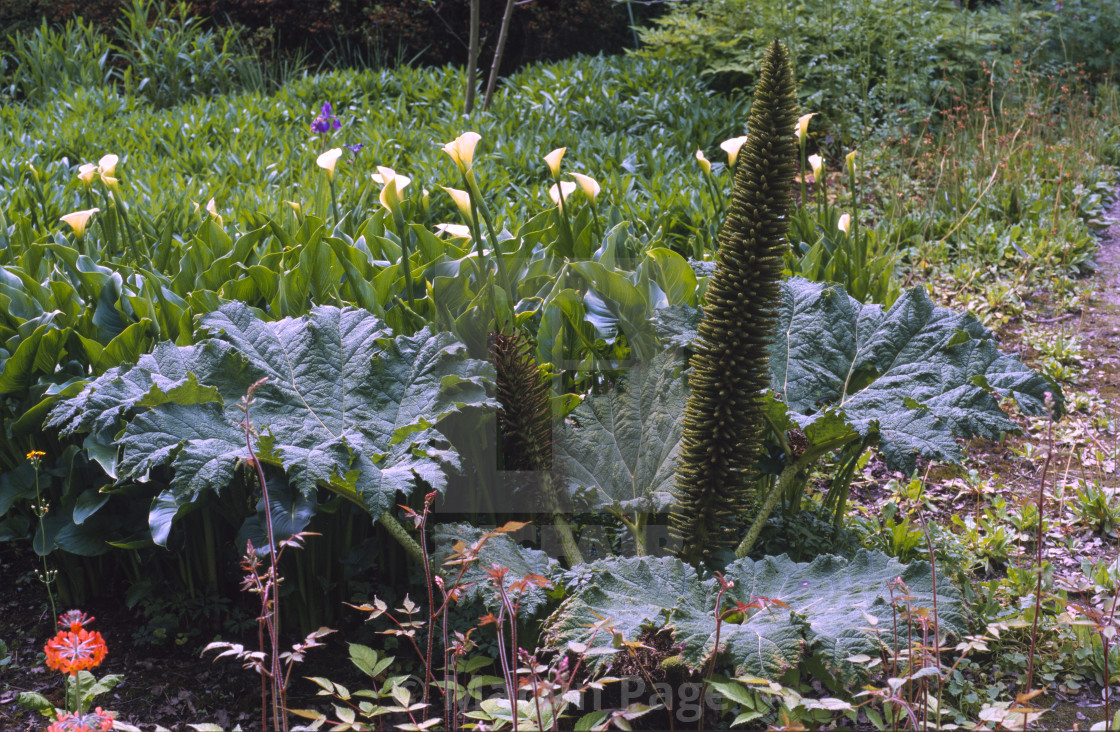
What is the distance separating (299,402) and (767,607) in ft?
3.41

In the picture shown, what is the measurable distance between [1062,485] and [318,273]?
91.6 inches

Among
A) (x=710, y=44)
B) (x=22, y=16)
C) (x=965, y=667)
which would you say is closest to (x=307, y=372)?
(x=965, y=667)

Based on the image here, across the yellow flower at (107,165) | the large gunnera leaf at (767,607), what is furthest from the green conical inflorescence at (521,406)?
the yellow flower at (107,165)

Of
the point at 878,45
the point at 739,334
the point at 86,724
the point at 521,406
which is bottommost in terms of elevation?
the point at 86,724

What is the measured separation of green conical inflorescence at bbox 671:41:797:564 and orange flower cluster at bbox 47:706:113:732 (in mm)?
1144

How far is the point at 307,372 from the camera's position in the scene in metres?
1.96

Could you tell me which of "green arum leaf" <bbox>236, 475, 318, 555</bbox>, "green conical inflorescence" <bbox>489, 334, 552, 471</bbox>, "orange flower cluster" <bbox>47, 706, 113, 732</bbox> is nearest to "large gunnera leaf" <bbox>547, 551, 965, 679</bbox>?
"green conical inflorescence" <bbox>489, 334, 552, 471</bbox>

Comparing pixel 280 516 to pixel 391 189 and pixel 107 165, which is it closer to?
pixel 391 189

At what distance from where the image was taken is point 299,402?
6.24 ft

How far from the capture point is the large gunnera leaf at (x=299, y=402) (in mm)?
1674

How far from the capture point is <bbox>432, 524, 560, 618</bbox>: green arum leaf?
1721mm

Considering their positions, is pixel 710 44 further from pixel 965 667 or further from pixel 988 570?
pixel 965 667

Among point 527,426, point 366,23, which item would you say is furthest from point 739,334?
point 366,23

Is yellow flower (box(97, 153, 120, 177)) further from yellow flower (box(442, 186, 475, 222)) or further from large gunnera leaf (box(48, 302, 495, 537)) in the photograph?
yellow flower (box(442, 186, 475, 222))
